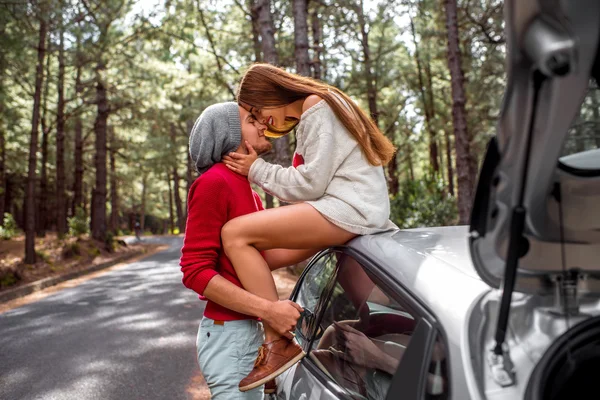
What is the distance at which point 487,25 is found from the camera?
62.5 feet

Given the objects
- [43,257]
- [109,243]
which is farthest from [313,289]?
[109,243]

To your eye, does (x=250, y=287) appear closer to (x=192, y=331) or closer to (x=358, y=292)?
(x=358, y=292)

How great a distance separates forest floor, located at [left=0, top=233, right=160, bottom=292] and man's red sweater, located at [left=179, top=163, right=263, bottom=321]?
41.8 ft

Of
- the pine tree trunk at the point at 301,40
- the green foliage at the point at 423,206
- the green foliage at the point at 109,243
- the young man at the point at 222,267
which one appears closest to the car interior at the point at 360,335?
the young man at the point at 222,267

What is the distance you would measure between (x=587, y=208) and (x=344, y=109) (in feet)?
4.40

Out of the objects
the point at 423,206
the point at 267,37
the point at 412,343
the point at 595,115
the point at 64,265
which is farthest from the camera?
the point at 64,265

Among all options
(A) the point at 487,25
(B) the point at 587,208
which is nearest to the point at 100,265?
(A) the point at 487,25

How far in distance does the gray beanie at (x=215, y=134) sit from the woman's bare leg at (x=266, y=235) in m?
0.36

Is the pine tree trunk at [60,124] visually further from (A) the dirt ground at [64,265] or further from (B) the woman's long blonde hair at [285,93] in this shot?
(B) the woman's long blonde hair at [285,93]

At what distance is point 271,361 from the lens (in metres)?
2.35

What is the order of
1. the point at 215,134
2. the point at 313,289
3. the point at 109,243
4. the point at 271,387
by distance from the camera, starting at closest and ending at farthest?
the point at 215,134
the point at 271,387
the point at 313,289
the point at 109,243

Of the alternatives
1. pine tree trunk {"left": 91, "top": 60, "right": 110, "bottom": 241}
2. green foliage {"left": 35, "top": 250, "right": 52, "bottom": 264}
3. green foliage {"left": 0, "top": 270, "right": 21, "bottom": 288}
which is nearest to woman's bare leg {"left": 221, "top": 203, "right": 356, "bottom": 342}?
green foliage {"left": 0, "top": 270, "right": 21, "bottom": 288}

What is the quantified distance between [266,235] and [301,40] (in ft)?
32.9

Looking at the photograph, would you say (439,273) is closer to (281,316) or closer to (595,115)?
(595,115)
